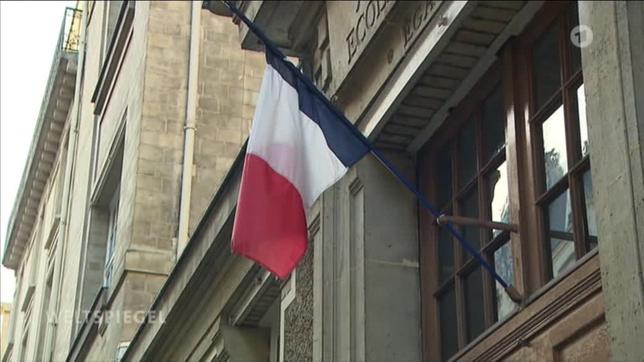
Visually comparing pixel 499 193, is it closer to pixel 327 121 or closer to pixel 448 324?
pixel 448 324

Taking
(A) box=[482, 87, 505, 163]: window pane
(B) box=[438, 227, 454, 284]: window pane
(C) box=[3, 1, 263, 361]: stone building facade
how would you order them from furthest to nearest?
(C) box=[3, 1, 263, 361]: stone building facade, (B) box=[438, 227, 454, 284]: window pane, (A) box=[482, 87, 505, 163]: window pane

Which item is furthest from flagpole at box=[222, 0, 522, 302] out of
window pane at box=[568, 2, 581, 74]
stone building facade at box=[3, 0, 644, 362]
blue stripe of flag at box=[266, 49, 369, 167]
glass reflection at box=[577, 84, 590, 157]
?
window pane at box=[568, 2, 581, 74]

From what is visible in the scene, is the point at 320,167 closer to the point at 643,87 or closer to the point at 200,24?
the point at 643,87

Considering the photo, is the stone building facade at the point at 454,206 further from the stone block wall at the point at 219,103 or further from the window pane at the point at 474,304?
the stone block wall at the point at 219,103

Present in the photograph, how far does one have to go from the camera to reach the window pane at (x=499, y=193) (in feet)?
25.6

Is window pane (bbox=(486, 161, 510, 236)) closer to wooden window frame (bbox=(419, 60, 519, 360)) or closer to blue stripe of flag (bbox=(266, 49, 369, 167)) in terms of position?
wooden window frame (bbox=(419, 60, 519, 360))

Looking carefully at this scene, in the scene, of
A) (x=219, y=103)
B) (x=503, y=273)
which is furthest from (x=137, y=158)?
(x=503, y=273)

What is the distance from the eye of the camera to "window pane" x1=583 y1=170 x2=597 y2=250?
665cm

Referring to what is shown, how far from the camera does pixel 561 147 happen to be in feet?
23.3

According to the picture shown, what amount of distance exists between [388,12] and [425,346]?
2311mm

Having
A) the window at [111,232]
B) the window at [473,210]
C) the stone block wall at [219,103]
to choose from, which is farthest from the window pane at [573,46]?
the window at [111,232]

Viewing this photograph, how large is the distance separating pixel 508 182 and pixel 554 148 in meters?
0.55

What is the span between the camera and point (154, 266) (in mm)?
17578

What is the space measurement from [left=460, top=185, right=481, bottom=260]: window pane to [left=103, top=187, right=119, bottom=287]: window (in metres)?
12.8
